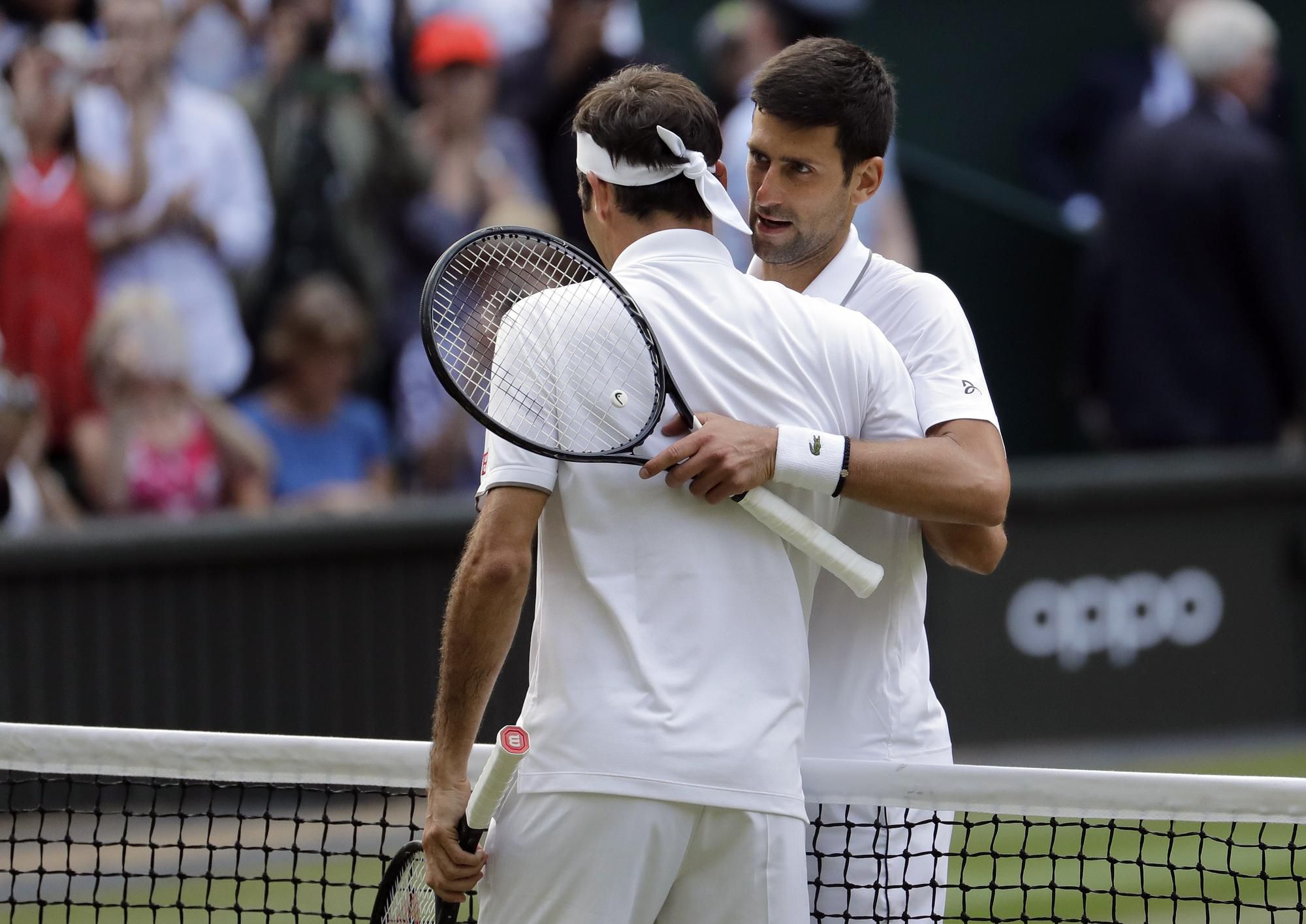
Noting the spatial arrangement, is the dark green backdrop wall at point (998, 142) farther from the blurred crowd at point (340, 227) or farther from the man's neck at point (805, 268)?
the man's neck at point (805, 268)

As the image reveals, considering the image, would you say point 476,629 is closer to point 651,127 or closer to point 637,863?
point 637,863

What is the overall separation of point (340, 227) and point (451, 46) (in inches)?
37.6

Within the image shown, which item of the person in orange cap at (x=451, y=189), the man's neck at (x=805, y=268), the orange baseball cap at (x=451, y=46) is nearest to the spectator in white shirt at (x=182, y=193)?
the person in orange cap at (x=451, y=189)

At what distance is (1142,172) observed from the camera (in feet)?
31.0

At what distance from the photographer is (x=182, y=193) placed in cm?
765

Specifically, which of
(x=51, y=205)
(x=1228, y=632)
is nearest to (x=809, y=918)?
(x=51, y=205)

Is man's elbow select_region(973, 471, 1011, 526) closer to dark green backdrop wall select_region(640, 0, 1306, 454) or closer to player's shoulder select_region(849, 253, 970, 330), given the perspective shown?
player's shoulder select_region(849, 253, 970, 330)

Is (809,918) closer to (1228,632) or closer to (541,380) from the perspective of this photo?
(541,380)

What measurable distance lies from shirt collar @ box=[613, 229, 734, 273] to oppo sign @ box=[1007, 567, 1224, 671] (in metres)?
5.93

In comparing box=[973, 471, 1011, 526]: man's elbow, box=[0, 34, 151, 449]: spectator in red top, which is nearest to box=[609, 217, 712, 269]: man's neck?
box=[973, 471, 1011, 526]: man's elbow

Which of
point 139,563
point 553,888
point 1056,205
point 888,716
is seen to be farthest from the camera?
point 1056,205

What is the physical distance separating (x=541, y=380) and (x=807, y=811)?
95 centimetres

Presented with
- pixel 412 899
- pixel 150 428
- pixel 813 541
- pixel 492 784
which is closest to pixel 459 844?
pixel 492 784

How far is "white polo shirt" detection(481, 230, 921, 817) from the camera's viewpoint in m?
2.89
